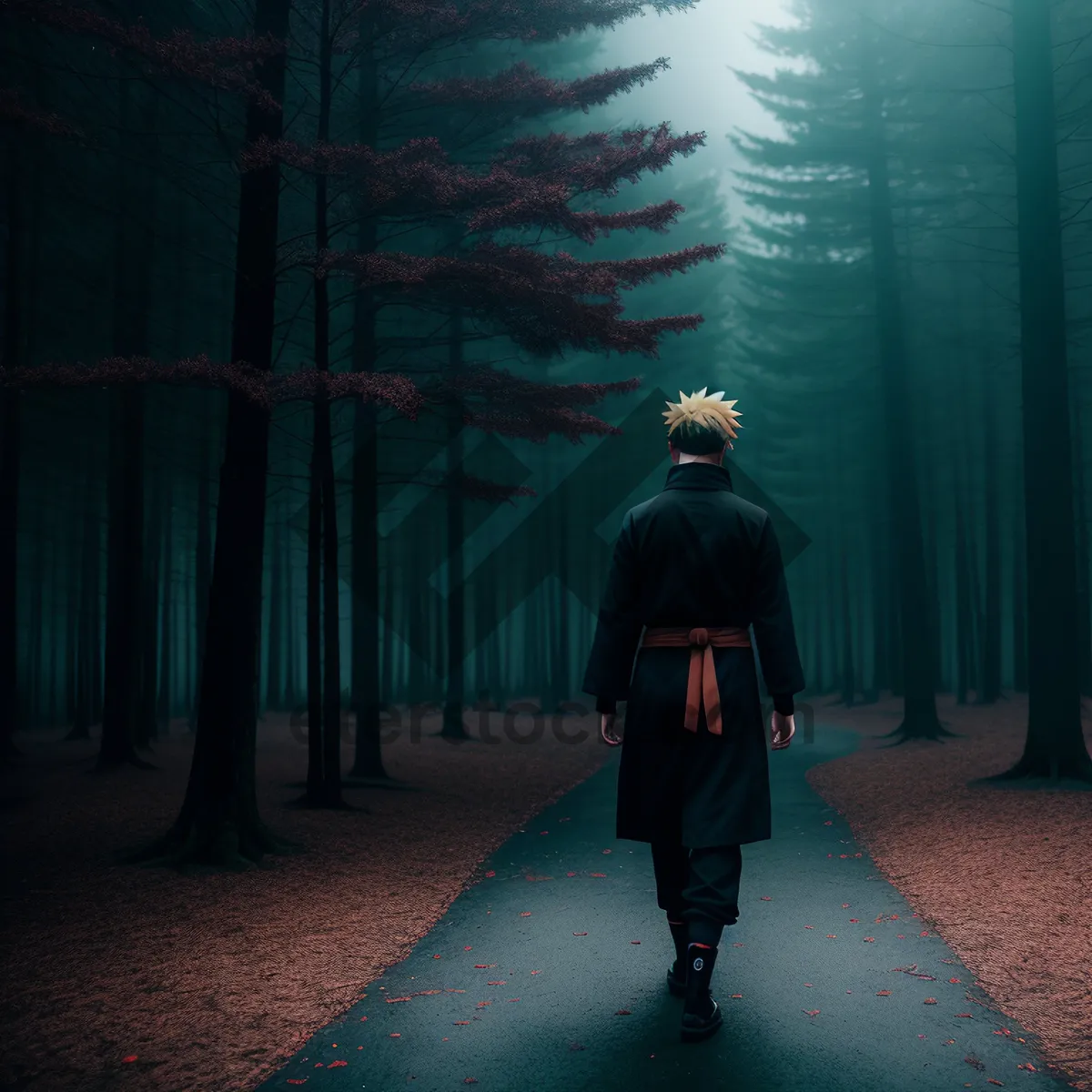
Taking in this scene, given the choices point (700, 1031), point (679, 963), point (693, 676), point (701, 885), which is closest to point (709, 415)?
point (693, 676)

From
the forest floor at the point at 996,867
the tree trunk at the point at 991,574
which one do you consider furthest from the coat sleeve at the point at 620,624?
the tree trunk at the point at 991,574

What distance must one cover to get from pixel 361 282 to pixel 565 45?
45.5ft

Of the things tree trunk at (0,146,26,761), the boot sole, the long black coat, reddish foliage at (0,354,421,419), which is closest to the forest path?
the boot sole

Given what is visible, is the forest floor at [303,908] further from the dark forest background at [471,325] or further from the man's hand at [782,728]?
the man's hand at [782,728]

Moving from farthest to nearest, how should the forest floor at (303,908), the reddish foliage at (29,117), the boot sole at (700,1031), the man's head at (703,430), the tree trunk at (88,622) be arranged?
the tree trunk at (88,622) → the reddish foliage at (29,117) → the man's head at (703,430) → the forest floor at (303,908) → the boot sole at (700,1031)

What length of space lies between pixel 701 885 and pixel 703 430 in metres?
2.02

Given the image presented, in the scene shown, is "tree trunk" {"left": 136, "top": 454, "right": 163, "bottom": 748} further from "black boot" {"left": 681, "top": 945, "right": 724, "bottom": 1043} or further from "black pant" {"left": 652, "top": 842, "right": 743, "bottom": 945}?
"black boot" {"left": 681, "top": 945, "right": 724, "bottom": 1043}

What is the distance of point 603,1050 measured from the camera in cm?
365

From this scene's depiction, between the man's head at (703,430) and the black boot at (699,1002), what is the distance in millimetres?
2142

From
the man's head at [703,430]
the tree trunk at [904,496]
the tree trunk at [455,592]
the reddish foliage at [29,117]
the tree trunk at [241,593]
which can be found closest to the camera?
the man's head at [703,430]

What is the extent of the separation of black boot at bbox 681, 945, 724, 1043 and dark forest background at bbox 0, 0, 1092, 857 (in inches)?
191

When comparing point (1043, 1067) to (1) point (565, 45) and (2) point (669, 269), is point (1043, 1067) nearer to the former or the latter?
(2) point (669, 269)

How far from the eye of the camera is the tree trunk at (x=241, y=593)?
25.3 feet

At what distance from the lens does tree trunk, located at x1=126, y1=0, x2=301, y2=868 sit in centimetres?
770
